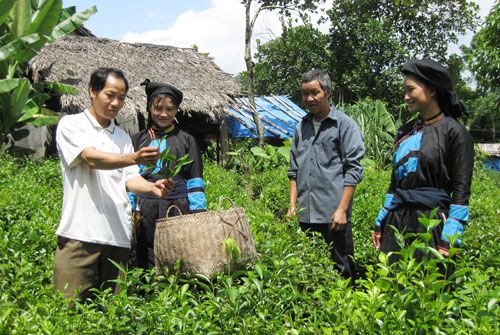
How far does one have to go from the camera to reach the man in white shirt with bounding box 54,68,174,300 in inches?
97.0

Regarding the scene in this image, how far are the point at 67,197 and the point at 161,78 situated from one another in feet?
28.0

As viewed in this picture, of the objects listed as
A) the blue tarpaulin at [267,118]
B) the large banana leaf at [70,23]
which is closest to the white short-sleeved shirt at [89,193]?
the large banana leaf at [70,23]

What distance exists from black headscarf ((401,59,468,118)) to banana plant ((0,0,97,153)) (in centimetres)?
620

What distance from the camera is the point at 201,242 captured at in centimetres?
220

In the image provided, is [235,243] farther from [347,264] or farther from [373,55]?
[373,55]

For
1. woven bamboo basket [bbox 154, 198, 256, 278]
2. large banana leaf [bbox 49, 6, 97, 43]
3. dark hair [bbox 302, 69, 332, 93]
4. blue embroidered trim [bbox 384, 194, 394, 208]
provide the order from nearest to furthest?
1. woven bamboo basket [bbox 154, 198, 256, 278]
2. blue embroidered trim [bbox 384, 194, 394, 208]
3. dark hair [bbox 302, 69, 332, 93]
4. large banana leaf [bbox 49, 6, 97, 43]

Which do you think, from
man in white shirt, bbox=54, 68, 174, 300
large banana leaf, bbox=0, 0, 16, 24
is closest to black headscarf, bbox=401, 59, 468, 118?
man in white shirt, bbox=54, 68, 174, 300

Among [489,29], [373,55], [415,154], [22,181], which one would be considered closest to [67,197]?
[415,154]

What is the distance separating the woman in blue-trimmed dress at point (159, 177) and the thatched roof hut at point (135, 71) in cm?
624

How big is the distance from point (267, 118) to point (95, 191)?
37.7 feet

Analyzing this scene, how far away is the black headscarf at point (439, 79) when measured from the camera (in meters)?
2.45

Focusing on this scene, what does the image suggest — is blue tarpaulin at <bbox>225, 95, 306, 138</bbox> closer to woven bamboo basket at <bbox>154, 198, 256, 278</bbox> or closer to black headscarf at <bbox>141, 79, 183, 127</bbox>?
black headscarf at <bbox>141, 79, 183, 127</bbox>

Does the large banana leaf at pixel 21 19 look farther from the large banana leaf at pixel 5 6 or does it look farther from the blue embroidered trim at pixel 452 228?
the blue embroidered trim at pixel 452 228

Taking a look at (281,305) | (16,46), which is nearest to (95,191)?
(281,305)
